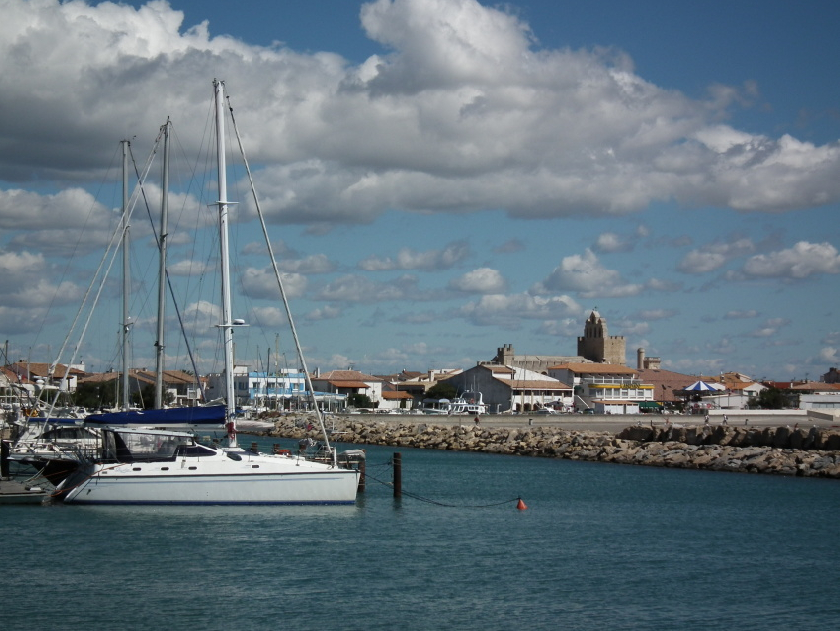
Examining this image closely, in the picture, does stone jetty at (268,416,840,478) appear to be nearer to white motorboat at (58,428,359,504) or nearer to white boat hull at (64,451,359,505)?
white motorboat at (58,428,359,504)

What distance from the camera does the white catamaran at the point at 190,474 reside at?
32250mm

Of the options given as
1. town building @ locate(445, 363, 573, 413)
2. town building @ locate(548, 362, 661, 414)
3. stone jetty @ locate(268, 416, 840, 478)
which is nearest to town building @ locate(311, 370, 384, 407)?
town building @ locate(445, 363, 573, 413)

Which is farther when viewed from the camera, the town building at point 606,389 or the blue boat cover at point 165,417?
the town building at point 606,389

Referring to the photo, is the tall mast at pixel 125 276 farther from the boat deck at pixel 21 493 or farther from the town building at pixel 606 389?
the town building at pixel 606 389

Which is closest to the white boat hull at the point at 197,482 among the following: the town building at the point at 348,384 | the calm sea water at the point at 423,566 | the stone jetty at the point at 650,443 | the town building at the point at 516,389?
the calm sea water at the point at 423,566

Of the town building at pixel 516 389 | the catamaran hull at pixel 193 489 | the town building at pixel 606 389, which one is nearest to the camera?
the catamaran hull at pixel 193 489

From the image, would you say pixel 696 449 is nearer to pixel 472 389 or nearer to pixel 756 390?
pixel 472 389

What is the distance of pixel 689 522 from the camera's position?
36.3 metres

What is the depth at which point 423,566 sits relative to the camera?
2655 cm

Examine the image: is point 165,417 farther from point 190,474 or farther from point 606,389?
point 606,389

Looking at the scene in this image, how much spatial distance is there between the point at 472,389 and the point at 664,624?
→ 4867 inches

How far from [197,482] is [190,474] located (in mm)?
328

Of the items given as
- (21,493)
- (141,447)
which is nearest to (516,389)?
(21,493)

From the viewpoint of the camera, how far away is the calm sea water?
70.9 feet
